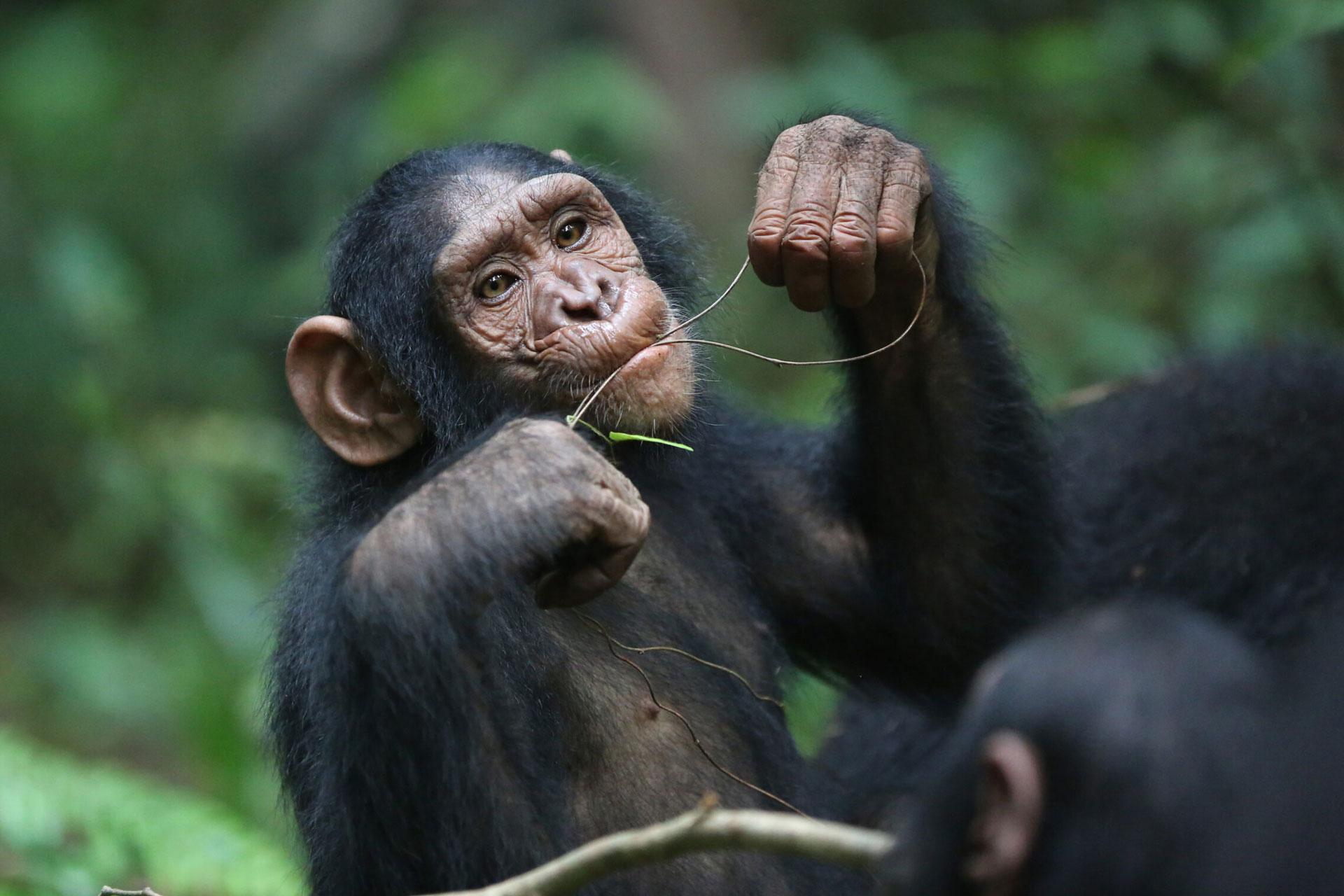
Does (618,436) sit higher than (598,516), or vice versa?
(618,436)

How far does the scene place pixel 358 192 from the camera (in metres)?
5.76

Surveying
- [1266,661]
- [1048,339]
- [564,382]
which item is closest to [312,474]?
[564,382]

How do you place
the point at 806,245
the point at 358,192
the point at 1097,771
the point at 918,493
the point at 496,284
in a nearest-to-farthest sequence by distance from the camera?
1. the point at 1097,771
2. the point at 806,245
3. the point at 496,284
4. the point at 918,493
5. the point at 358,192

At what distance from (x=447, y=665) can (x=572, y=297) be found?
112 centimetres

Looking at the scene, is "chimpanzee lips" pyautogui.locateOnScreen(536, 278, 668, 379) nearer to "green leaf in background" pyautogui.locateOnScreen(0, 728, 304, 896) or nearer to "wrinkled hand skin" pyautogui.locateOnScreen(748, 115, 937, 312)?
"wrinkled hand skin" pyautogui.locateOnScreen(748, 115, 937, 312)

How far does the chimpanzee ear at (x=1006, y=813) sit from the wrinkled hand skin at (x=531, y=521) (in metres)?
1.03

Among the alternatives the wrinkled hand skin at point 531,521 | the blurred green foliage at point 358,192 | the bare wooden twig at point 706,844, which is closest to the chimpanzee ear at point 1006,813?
the bare wooden twig at point 706,844

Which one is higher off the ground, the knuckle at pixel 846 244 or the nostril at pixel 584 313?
the nostril at pixel 584 313

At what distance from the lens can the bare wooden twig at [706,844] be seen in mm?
2318

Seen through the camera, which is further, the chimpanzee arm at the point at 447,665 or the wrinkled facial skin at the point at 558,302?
the wrinkled facial skin at the point at 558,302

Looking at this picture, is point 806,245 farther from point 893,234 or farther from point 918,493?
point 918,493

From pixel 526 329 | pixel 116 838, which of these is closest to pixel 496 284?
pixel 526 329

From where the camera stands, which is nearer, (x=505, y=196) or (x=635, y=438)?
(x=635, y=438)

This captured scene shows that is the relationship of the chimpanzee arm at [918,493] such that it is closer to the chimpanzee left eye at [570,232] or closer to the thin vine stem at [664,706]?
the chimpanzee left eye at [570,232]
